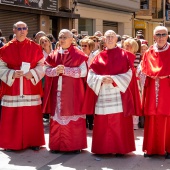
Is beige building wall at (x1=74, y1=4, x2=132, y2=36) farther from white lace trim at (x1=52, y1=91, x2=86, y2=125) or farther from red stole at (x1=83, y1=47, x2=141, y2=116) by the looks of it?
red stole at (x1=83, y1=47, x2=141, y2=116)

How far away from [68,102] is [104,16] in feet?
59.3

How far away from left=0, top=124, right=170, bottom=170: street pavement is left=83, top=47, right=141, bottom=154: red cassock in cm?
16

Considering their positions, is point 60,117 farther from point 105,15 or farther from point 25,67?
point 105,15

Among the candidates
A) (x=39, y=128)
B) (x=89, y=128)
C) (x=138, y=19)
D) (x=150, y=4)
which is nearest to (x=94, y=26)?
(x=138, y=19)

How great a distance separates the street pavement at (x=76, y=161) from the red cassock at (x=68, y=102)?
0.65ft

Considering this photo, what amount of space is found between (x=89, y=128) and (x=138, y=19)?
72.8 ft

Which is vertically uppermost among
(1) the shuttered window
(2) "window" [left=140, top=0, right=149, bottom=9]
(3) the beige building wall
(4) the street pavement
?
(2) "window" [left=140, top=0, right=149, bottom=9]

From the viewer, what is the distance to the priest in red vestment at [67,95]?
6.23 metres

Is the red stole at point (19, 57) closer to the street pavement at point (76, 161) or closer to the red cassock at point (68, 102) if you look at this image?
the red cassock at point (68, 102)

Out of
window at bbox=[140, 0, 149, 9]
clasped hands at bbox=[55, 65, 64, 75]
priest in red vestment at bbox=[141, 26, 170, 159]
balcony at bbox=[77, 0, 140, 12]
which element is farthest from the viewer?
window at bbox=[140, 0, 149, 9]

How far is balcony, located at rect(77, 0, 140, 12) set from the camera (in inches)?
849

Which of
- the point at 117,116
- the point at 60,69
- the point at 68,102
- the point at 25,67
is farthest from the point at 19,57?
the point at 117,116

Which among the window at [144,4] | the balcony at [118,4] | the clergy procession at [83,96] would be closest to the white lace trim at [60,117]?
the clergy procession at [83,96]

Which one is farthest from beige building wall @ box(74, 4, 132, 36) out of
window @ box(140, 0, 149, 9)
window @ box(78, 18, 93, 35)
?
window @ box(140, 0, 149, 9)
